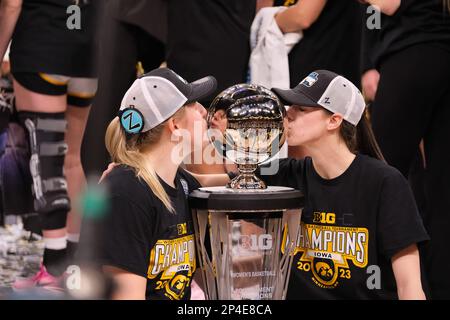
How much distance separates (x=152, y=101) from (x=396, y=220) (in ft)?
2.19

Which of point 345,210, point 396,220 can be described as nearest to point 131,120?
point 345,210

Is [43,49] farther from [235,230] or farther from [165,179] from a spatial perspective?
[235,230]

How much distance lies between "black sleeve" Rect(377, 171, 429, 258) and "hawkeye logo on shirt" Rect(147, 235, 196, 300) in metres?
0.48

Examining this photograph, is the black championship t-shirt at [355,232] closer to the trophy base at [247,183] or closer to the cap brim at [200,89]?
the trophy base at [247,183]

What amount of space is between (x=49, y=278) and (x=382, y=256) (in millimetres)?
1113

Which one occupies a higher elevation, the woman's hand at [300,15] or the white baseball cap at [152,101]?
the woman's hand at [300,15]

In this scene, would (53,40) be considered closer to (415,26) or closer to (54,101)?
(54,101)

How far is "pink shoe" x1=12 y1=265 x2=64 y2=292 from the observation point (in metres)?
2.47

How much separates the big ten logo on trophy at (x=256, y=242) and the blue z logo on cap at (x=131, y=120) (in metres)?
0.35

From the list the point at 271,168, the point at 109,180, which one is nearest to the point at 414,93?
the point at 271,168

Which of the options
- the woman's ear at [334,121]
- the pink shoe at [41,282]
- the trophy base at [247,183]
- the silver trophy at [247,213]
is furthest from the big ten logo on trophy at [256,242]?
the pink shoe at [41,282]

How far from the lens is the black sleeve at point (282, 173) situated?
6.93 feet

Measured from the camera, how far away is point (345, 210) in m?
1.97

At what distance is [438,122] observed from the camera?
254 centimetres
